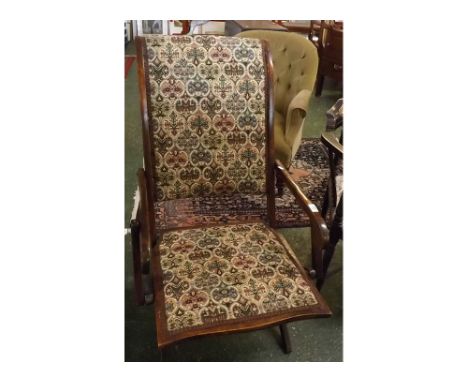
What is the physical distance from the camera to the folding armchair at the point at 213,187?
114cm

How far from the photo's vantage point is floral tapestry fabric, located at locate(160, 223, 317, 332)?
3.66ft

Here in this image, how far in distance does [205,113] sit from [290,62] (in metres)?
1.49

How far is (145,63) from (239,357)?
1.22 m

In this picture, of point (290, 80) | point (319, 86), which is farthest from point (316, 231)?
point (319, 86)

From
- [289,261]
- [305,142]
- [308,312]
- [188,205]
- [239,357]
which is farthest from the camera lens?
[305,142]

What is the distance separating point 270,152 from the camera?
150 cm

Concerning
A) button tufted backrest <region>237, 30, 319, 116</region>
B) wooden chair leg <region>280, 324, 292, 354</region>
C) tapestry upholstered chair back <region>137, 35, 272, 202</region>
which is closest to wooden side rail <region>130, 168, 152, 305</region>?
tapestry upholstered chair back <region>137, 35, 272, 202</region>

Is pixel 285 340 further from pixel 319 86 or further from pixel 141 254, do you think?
pixel 319 86

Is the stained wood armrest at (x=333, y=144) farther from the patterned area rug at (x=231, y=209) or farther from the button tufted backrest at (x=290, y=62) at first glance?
the button tufted backrest at (x=290, y=62)

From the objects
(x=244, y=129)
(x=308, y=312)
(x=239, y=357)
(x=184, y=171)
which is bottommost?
(x=239, y=357)

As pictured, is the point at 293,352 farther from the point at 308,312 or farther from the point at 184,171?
the point at 184,171

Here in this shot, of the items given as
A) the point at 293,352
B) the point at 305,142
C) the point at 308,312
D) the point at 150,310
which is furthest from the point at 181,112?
the point at 305,142

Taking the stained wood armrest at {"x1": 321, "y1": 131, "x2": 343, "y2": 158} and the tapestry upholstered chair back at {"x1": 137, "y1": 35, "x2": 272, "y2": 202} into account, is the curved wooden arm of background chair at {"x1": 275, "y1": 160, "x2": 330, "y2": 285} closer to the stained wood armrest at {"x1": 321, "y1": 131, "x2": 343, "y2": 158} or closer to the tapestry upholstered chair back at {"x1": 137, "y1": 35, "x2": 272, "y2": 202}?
the tapestry upholstered chair back at {"x1": 137, "y1": 35, "x2": 272, "y2": 202}

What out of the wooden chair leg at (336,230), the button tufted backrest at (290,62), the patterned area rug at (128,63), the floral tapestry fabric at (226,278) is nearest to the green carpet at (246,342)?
the wooden chair leg at (336,230)
